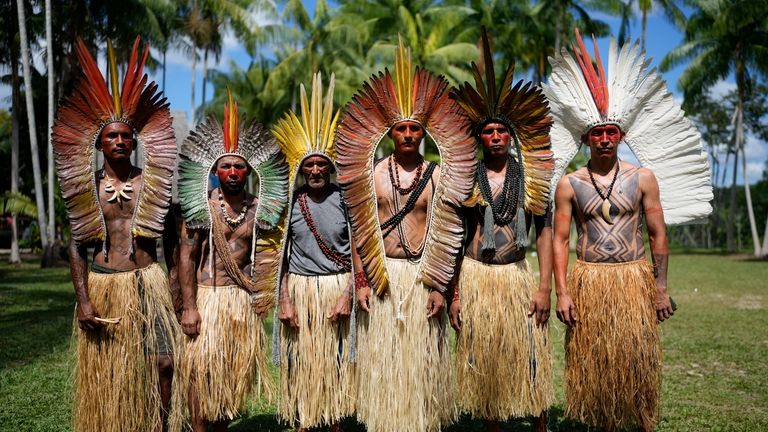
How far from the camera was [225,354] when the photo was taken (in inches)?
152

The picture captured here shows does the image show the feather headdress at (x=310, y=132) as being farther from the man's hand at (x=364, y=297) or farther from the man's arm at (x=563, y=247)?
the man's arm at (x=563, y=247)

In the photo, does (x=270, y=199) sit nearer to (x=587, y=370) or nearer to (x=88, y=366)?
(x=88, y=366)

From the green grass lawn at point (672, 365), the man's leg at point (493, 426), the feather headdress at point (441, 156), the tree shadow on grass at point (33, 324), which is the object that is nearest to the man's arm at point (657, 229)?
the green grass lawn at point (672, 365)

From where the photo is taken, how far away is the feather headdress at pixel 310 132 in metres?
4.01

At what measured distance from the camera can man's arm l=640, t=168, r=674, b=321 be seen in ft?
12.4

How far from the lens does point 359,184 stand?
12.2ft

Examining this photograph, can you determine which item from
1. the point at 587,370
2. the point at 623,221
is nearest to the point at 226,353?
the point at 587,370

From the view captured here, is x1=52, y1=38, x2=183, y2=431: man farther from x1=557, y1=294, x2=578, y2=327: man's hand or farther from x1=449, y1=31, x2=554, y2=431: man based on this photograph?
x1=557, y1=294, x2=578, y2=327: man's hand

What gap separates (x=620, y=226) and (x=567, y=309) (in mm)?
573

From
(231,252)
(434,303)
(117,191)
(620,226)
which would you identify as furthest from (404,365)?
(117,191)

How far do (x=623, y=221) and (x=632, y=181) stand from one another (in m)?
0.24

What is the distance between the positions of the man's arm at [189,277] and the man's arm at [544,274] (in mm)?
1990

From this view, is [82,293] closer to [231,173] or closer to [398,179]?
[231,173]

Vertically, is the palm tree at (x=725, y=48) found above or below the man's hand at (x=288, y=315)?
above
